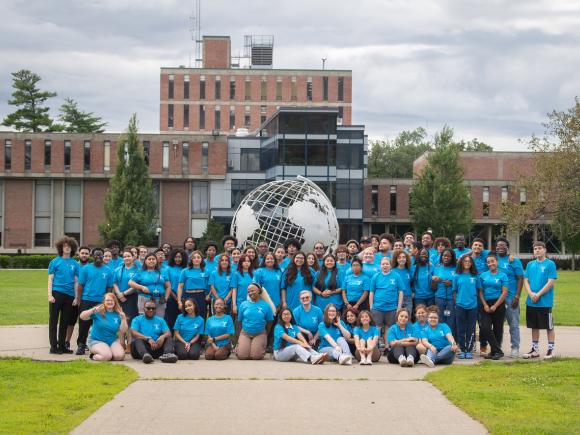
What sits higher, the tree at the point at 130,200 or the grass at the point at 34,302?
the tree at the point at 130,200

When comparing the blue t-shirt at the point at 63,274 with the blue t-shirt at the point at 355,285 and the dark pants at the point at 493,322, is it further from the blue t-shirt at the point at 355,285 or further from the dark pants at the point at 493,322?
the dark pants at the point at 493,322

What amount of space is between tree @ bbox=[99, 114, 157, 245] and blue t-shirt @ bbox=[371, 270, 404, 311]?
45.0 meters

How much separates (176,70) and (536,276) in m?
82.6

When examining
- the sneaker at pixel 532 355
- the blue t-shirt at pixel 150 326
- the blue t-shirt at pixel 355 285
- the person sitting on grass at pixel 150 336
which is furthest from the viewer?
the blue t-shirt at pixel 355 285

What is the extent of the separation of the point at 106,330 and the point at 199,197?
2158 inches

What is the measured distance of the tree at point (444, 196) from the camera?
59688 millimetres

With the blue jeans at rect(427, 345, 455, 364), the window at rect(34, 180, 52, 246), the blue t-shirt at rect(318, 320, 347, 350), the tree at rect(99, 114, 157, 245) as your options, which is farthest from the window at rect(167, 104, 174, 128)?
the blue jeans at rect(427, 345, 455, 364)

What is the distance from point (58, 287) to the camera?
14648 millimetres

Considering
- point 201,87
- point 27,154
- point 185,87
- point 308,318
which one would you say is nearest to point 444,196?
point 27,154

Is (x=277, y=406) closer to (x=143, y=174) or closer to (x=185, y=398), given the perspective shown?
(x=185, y=398)

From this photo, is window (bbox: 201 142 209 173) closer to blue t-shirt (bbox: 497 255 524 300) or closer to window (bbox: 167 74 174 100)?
window (bbox: 167 74 174 100)

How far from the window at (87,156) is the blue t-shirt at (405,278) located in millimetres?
55600

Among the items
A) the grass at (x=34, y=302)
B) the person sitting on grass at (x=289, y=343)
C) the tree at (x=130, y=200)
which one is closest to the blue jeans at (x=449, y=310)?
the person sitting on grass at (x=289, y=343)

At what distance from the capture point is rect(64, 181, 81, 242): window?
68125mm
